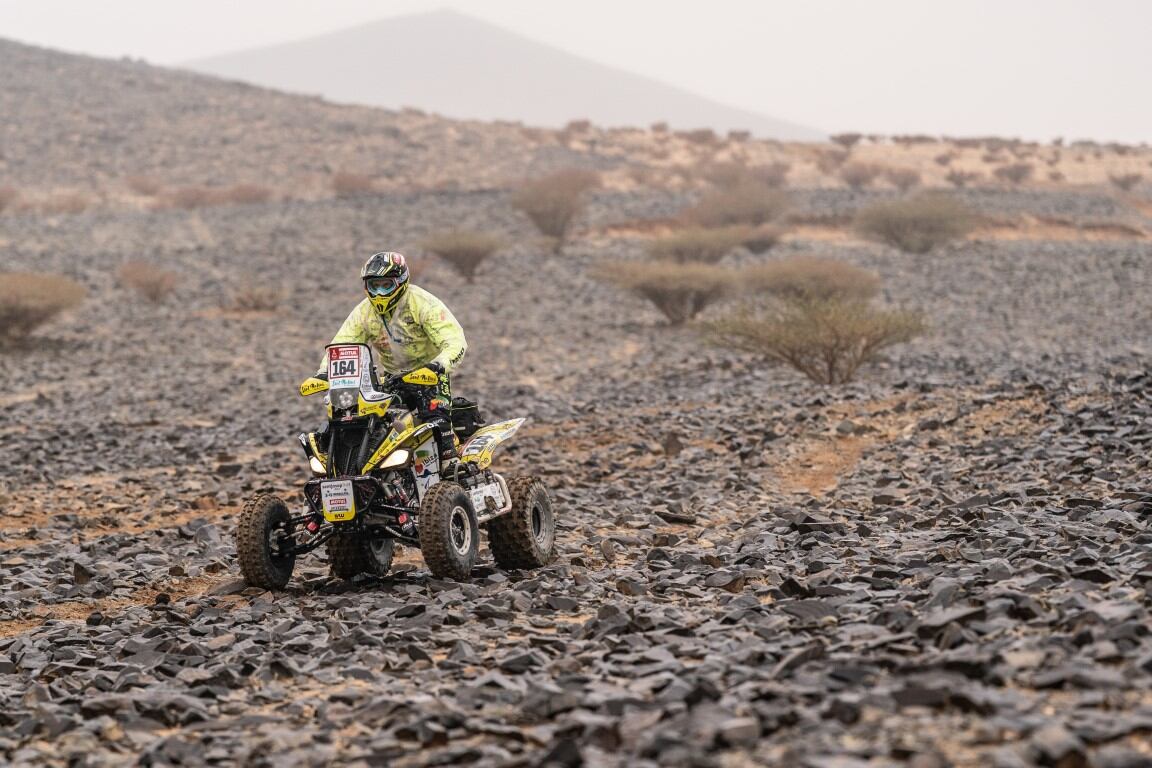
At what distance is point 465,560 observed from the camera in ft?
28.5

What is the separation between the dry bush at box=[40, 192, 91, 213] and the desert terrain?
454 inches

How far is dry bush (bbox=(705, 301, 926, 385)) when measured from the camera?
71.3 feet

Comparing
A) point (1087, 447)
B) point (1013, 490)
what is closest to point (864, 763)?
point (1013, 490)

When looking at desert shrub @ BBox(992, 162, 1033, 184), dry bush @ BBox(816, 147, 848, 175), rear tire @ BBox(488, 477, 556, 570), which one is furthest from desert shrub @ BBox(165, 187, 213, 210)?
rear tire @ BBox(488, 477, 556, 570)

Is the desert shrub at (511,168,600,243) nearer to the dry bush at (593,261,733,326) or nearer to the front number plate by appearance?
the dry bush at (593,261,733,326)

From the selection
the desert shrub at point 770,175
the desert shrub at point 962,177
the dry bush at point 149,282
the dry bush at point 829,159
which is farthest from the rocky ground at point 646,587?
the dry bush at point 829,159

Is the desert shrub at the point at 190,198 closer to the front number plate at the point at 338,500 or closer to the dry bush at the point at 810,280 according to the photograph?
the dry bush at the point at 810,280

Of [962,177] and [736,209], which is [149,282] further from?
[962,177]

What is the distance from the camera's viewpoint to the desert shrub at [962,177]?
193 ft

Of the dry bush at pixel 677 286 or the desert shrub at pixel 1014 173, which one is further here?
the desert shrub at pixel 1014 173

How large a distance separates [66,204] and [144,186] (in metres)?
5.39

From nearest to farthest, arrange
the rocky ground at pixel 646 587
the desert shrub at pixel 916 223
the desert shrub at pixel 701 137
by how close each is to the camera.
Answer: the rocky ground at pixel 646 587 → the desert shrub at pixel 916 223 → the desert shrub at pixel 701 137

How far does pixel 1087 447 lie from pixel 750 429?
Answer: 4.84 metres

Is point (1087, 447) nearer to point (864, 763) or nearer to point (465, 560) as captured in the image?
point (465, 560)
